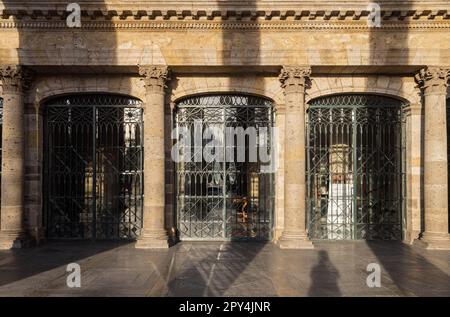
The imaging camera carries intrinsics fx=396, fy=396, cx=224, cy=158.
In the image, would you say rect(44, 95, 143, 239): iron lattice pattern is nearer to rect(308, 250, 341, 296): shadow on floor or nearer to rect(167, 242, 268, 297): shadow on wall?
rect(167, 242, 268, 297): shadow on wall

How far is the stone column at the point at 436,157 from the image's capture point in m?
12.0

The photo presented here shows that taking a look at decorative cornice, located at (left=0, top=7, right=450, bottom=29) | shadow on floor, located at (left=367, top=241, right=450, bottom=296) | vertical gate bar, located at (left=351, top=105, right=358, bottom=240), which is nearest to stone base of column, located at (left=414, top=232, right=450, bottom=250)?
shadow on floor, located at (left=367, top=241, right=450, bottom=296)

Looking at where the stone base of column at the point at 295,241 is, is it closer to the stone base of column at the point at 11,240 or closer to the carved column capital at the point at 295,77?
the carved column capital at the point at 295,77

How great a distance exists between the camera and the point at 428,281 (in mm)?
8305

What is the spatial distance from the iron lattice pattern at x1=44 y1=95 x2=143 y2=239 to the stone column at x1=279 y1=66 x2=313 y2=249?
196 inches

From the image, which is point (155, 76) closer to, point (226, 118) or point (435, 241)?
point (226, 118)

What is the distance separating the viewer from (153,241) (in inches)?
474

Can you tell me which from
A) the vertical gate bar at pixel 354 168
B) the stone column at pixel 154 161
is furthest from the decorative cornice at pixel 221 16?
the vertical gate bar at pixel 354 168

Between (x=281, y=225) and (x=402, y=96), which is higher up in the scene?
(x=402, y=96)

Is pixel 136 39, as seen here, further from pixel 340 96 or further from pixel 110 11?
pixel 340 96

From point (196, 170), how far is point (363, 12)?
7.19 metres

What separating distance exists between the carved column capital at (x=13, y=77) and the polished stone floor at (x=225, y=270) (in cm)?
490

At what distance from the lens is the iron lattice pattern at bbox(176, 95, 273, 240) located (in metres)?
13.5

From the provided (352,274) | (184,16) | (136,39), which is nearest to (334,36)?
(184,16)
